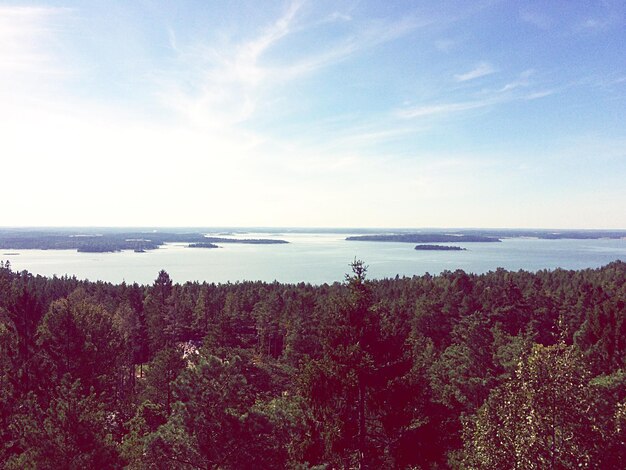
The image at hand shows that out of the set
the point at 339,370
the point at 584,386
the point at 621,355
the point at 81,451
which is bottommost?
the point at 621,355

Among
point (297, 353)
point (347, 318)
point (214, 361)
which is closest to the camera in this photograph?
point (214, 361)

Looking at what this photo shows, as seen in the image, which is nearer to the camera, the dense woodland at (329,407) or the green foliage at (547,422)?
the green foliage at (547,422)

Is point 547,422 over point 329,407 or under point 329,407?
over

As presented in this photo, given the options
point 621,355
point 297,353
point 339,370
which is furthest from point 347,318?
point 297,353

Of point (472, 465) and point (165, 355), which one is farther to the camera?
point (165, 355)

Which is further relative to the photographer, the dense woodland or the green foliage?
the dense woodland

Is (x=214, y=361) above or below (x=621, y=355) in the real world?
above

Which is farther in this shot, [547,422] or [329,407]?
[329,407]

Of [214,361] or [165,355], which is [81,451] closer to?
[214,361]

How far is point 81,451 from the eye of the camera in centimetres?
1355

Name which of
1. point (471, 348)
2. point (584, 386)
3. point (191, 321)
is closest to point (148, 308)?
point (191, 321)

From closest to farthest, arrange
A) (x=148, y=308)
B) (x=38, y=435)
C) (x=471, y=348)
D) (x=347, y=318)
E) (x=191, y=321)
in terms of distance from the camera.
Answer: (x=38, y=435) < (x=347, y=318) < (x=471, y=348) < (x=148, y=308) < (x=191, y=321)

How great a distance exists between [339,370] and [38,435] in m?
9.85

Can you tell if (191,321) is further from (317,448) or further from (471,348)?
(317,448)
